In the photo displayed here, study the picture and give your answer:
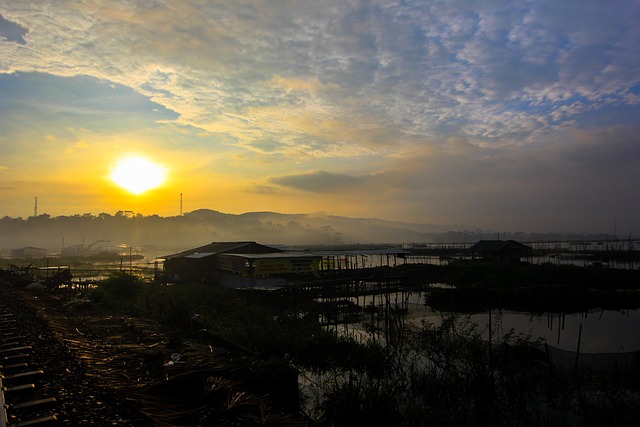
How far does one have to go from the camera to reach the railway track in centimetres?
512

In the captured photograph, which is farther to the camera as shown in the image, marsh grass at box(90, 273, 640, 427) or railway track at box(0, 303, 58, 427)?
marsh grass at box(90, 273, 640, 427)

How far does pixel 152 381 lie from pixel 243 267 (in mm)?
15455

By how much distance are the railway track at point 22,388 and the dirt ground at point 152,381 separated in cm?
16

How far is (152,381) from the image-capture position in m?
7.07

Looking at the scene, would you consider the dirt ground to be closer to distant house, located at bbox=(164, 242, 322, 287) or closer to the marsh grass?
the marsh grass

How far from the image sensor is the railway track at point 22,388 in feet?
16.8

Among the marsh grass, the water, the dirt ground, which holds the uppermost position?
the dirt ground

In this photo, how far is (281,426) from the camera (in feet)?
18.1

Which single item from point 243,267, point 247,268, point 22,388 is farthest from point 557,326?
point 22,388

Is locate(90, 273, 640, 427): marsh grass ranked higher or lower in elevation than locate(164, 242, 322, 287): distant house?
lower

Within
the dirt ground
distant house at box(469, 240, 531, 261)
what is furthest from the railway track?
distant house at box(469, 240, 531, 261)

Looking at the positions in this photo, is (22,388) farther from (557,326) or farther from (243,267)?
(557,326)

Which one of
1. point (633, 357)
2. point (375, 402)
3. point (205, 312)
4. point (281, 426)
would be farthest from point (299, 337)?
point (633, 357)

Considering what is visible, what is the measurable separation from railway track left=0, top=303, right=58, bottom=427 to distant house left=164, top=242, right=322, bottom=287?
42.7 ft
